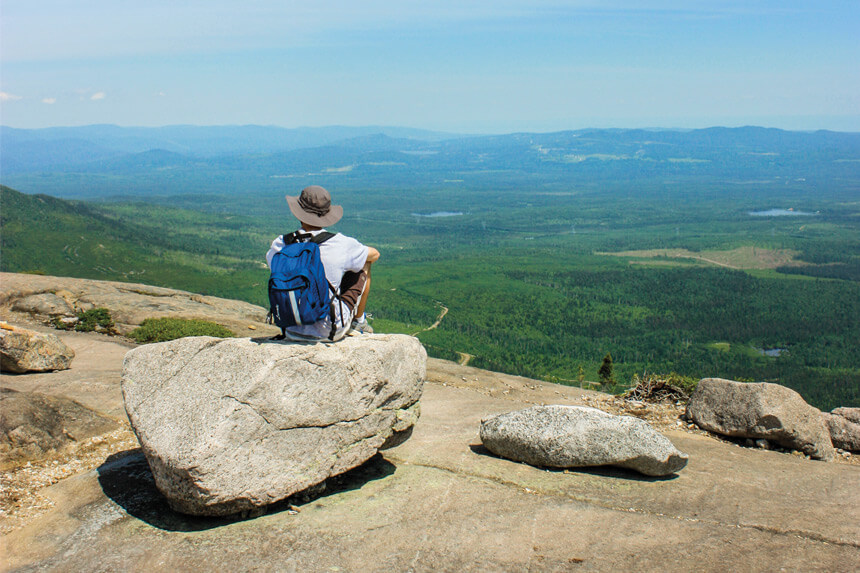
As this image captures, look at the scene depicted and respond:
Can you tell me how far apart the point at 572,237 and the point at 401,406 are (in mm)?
128837

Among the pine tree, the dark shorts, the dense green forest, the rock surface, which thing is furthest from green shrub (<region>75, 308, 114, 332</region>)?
the dense green forest

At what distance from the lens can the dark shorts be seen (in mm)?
8906

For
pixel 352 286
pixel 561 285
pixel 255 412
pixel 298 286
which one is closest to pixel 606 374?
pixel 352 286

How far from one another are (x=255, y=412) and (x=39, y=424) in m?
4.44

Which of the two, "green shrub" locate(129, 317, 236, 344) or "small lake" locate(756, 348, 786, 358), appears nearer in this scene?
"green shrub" locate(129, 317, 236, 344)

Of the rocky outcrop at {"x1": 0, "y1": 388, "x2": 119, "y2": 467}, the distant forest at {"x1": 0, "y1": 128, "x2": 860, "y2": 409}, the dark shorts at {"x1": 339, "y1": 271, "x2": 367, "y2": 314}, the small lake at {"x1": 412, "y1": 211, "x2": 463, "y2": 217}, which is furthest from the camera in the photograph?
the small lake at {"x1": 412, "y1": 211, "x2": 463, "y2": 217}

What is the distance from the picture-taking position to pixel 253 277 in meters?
76.1

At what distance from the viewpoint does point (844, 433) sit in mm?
12164

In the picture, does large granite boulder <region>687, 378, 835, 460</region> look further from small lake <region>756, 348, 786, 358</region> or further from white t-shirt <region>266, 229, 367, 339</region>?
small lake <region>756, 348, 786, 358</region>

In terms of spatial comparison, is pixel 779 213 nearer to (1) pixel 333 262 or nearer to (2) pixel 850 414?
(2) pixel 850 414

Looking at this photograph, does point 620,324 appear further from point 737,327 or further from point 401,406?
point 401,406

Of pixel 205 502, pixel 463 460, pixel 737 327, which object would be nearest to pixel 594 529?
pixel 463 460

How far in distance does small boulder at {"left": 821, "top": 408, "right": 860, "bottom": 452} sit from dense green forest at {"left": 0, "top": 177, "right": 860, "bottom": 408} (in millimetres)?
21109

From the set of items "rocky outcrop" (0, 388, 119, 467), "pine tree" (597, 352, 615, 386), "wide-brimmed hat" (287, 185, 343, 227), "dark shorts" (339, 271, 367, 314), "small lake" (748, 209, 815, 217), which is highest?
"wide-brimmed hat" (287, 185, 343, 227)
